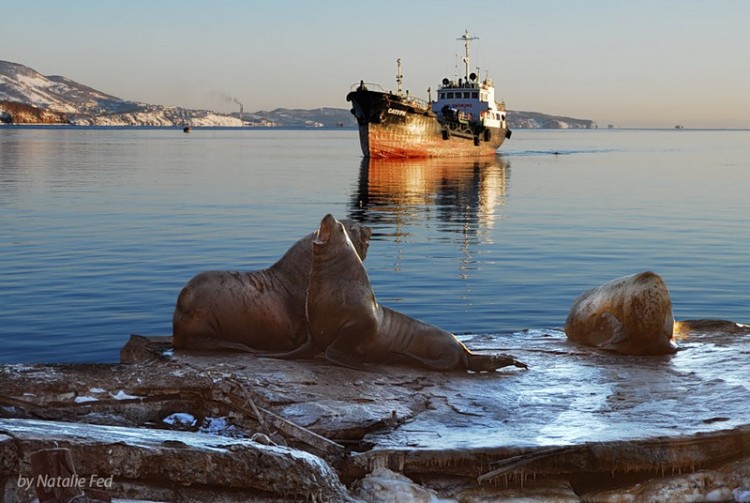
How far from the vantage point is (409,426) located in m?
6.09

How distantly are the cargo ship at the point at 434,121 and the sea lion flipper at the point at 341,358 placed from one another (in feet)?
173

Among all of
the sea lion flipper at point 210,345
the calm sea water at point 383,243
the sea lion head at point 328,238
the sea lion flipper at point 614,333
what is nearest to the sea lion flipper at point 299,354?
the sea lion flipper at point 210,345

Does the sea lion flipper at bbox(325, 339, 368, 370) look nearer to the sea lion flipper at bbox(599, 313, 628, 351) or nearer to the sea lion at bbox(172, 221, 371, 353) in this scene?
the sea lion at bbox(172, 221, 371, 353)

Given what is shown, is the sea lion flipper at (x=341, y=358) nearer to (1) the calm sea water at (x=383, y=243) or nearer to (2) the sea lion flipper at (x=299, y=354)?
(2) the sea lion flipper at (x=299, y=354)

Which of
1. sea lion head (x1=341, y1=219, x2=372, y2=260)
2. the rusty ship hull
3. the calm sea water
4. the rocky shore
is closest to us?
the rocky shore

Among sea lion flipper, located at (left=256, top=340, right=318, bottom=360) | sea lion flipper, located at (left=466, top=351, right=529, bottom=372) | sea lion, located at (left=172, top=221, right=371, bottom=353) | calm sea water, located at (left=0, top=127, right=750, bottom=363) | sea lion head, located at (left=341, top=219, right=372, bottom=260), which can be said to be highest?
sea lion head, located at (left=341, top=219, right=372, bottom=260)

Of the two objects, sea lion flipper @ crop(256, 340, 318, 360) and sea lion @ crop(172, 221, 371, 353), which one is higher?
sea lion @ crop(172, 221, 371, 353)

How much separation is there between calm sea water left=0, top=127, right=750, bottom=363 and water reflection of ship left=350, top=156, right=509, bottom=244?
7.2 inches

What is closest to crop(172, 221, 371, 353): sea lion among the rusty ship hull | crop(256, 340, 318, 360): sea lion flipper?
crop(256, 340, 318, 360): sea lion flipper

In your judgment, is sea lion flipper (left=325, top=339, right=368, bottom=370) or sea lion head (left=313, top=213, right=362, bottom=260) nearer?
sea lion flipper (left=325, top=339, right=368, bottom=370)

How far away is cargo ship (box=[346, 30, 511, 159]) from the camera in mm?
60500

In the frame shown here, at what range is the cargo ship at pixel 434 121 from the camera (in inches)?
2382

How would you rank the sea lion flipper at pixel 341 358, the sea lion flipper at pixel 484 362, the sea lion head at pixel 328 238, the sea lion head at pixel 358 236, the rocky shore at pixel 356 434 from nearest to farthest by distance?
1. the rocky shore at pixel 356 434
2. the sea lion flipper at pixel 341 358
3. the sea lion head at pixel 328 238
4. the sea lion flipper at pixel 484 362
5. the sea lion head at pixel 358 236

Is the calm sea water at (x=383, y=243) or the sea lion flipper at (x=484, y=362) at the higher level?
the sea lion flipper at (x=484, y=362)
